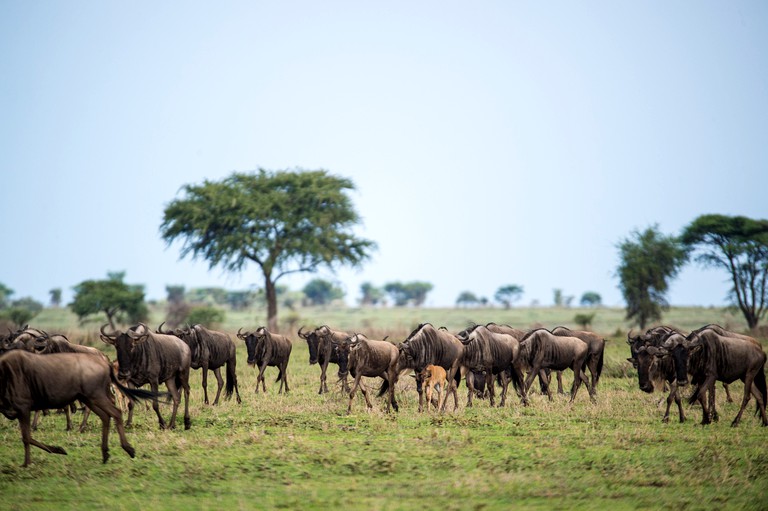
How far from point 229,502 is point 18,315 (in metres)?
54.7

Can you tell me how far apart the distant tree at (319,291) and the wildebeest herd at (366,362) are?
92133 millimetres

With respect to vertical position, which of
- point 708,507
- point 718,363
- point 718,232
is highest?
point 718,232

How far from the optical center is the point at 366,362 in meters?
16.4

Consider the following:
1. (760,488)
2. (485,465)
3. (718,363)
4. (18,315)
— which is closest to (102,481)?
(485,465)

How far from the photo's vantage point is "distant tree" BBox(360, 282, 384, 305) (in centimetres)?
12150

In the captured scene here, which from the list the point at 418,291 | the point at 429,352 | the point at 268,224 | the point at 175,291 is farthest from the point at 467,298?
the point at 429,352

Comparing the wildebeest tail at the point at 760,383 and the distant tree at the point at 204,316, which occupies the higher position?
the distant tree at the point at 204,316

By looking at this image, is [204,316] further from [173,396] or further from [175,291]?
[175,291]

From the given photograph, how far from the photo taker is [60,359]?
36.3 feet

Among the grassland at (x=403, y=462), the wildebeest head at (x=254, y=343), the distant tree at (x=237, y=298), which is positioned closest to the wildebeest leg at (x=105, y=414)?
the grassland at (x=403, y=462)

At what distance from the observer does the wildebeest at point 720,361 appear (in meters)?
14.8

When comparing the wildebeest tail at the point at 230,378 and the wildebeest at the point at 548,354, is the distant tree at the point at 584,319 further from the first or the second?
the wildebeest tail at the point at 230,378

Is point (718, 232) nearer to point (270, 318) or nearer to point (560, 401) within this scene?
point (270, 318)

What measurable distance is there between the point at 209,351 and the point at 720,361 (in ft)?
33.9
